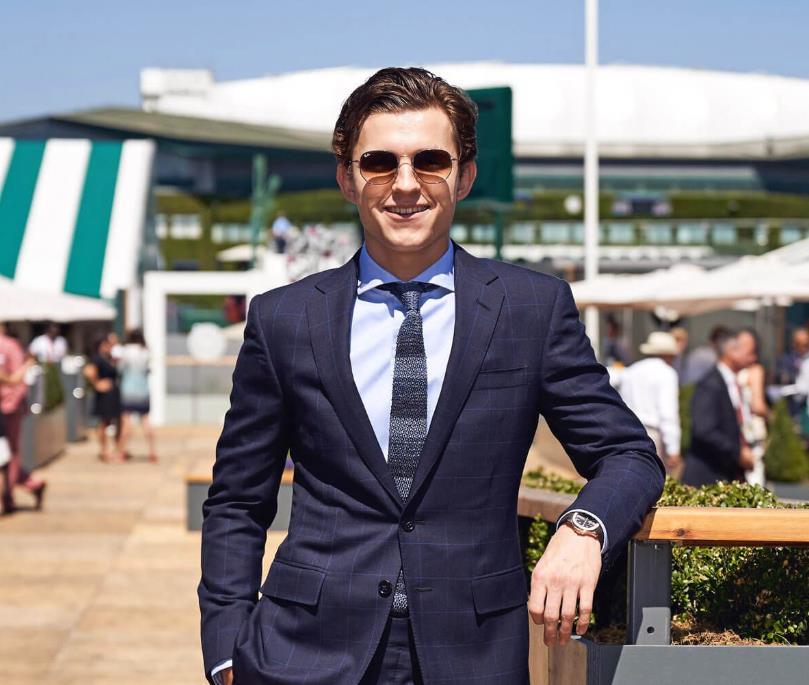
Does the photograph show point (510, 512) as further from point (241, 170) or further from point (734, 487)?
point (241, 170)

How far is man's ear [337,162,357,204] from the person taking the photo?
273 centimetres

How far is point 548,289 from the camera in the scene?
8.86 feet

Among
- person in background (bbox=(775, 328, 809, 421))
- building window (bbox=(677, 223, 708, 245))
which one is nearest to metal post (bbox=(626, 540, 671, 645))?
person in background (bbox=(775, 328, 809, 421))

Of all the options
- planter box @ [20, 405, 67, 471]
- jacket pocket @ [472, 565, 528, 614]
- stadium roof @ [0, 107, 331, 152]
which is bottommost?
planter box @ [20, 405, 67, 471]

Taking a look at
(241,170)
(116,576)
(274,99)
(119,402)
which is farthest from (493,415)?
(274,99)

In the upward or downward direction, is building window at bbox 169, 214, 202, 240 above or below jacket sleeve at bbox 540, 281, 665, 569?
above

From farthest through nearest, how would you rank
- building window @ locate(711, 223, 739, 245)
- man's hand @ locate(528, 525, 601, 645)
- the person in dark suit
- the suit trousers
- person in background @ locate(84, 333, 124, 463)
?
building window @ locate(711, 223, 739, 245) → person in background @ locate(84, 333, 124, 463) → the person in dark suit → the suit trousers → man's hand @ locate(528, 525, 601, 645)

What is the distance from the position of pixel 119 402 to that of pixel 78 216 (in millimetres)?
11906

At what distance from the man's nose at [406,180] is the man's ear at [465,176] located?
14 cm

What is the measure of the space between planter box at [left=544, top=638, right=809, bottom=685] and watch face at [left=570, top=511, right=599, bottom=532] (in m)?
0.57

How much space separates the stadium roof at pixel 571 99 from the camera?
357ft

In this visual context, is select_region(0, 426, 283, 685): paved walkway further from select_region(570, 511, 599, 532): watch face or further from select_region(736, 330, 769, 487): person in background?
select_region(570, 511, 599, 532): watch face

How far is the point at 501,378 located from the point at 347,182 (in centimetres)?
47

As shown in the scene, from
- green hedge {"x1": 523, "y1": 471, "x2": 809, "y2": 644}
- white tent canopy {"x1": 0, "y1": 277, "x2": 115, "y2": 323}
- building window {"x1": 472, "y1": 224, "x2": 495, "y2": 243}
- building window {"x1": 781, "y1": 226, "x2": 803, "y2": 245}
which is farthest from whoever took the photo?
building window {"x1": 472, "y1": 224, "x2": 495, "y2": 243}
